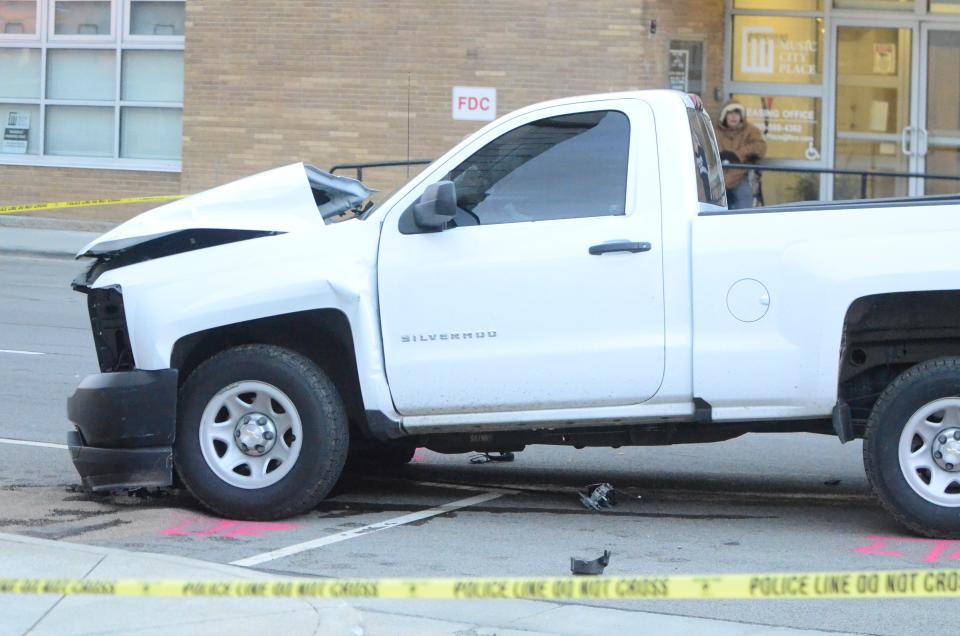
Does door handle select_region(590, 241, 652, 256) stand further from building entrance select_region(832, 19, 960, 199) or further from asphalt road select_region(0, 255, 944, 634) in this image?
building entrance select_region(832, 19, 960, 199)

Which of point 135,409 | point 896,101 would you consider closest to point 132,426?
point 135,409

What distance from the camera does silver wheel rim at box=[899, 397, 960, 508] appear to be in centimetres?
654

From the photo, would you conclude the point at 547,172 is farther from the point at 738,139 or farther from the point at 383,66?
the point at 383,66

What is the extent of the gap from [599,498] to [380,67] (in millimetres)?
13802

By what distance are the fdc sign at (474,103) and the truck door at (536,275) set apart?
12837 mm

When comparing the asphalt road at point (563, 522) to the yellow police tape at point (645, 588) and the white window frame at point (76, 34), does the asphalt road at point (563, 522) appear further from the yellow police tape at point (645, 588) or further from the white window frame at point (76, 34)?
the white window frame at point (76, 34)

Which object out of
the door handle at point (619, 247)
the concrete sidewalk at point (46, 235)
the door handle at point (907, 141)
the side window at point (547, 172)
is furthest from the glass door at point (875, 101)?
the door handle at point (619, 247)

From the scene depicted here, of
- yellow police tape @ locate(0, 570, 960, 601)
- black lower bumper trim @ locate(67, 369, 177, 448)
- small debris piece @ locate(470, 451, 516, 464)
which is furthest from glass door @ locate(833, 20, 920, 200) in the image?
yellow police tape @ locate(0, 570, 960, 601)

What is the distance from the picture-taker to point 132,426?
700cm

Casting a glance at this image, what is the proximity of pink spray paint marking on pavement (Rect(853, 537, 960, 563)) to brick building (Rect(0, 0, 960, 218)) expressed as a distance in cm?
1324

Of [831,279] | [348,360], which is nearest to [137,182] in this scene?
[348,360]

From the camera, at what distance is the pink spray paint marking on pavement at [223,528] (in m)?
6.83

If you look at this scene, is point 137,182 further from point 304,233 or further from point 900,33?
point 304,233

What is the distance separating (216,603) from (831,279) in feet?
10.3
